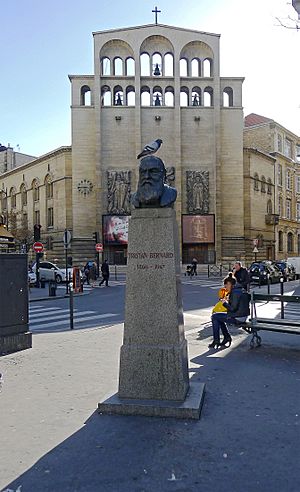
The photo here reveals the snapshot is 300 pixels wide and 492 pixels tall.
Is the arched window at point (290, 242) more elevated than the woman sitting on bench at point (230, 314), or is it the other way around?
the arched window at point (290, 242)

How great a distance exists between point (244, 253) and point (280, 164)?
2099 centimetres

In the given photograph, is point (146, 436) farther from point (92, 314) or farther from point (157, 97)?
point (157, 97)

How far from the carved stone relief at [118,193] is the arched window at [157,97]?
860 cm

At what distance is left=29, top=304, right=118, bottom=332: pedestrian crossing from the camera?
37.0 ft

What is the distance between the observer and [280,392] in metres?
5.23

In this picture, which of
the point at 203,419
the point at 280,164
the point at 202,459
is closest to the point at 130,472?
the point at 202,459

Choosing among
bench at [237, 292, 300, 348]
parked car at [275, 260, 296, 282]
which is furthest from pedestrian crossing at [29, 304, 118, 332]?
parked car at [275, 260, 296, 282]

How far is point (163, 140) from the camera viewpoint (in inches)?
1896

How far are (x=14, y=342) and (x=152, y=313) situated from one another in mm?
3947

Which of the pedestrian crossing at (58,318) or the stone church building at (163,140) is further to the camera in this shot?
the stone church building at (163,140)

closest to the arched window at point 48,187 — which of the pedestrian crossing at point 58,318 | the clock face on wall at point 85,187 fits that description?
the clock face on wall at point 85,187

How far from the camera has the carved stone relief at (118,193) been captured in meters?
47.6

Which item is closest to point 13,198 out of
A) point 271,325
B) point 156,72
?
point 156,72

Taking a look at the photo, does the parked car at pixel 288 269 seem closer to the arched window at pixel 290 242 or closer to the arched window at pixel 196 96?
the arched window at pixel 196 96
